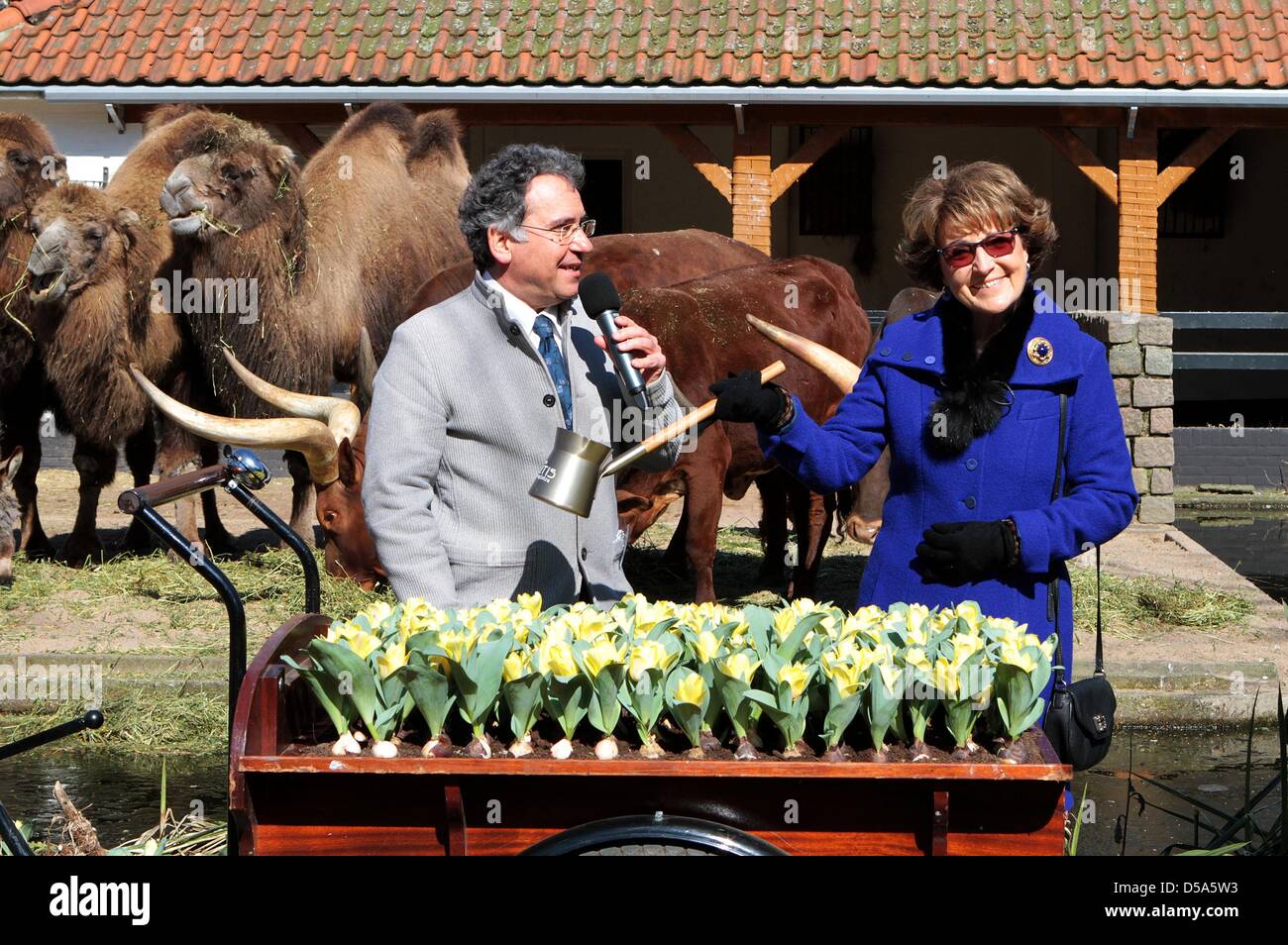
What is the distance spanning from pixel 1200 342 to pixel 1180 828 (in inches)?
578

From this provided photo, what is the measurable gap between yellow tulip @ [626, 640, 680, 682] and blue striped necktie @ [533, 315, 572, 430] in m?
1.06

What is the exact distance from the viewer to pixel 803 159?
13820 mm

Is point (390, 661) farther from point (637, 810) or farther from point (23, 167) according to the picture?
point (23, 167)

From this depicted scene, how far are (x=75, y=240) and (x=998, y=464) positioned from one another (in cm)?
682

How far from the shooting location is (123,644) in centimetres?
783

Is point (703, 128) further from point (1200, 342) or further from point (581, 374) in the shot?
point (581, 374)

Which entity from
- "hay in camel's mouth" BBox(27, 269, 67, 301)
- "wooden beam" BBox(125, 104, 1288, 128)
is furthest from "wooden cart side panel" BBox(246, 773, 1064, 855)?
"wooden beam" BBox(125, 104, 1288, 128)

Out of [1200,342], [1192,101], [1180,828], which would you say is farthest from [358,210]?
[1200,342]

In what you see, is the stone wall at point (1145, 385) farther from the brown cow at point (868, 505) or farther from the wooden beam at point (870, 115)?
the brown cow at point (868, 505)

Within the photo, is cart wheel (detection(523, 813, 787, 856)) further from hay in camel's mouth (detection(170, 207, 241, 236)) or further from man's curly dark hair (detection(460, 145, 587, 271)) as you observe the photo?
hay in camel's mouth (detection(170, 207, 241, 236))

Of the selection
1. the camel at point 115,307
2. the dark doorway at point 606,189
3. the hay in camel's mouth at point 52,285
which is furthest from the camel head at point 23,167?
the dark doorway at point 606,189

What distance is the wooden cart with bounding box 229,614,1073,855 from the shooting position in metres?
2.51

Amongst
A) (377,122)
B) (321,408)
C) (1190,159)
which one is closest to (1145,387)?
(1190,159)
